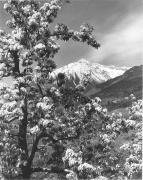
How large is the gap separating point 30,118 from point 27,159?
118 inches

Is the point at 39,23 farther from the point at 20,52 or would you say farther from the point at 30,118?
the point at 30,118

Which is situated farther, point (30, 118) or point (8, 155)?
point (30, 118)

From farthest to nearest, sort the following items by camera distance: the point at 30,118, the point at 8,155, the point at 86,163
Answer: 1. the point at 30,118
2. the point at 8,155
3. the point at 86,163

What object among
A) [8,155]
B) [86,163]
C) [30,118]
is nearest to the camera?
[86,163]

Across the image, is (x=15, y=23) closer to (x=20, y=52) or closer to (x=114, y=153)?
(x=20, y=52)

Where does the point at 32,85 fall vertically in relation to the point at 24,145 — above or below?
above

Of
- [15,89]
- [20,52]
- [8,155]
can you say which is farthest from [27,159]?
[20,52]

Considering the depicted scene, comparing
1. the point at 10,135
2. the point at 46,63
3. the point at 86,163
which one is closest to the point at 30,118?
the point at 10,135

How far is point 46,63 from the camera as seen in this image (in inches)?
1068

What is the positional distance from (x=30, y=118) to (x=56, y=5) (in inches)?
330

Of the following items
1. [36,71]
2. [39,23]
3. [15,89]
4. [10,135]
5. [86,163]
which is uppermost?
[39,23]

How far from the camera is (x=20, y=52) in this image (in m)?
26.6

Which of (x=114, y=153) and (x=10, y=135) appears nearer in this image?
(x=10, y=135)

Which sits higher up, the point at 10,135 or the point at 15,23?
the point at 15,23
